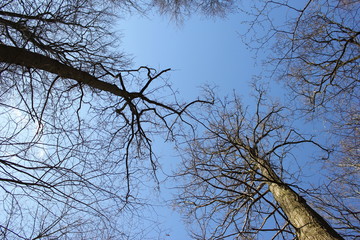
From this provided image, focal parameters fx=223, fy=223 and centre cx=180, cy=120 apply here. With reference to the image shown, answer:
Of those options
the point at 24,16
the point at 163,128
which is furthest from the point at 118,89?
the point at 24,16

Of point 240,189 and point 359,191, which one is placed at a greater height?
point 240,189

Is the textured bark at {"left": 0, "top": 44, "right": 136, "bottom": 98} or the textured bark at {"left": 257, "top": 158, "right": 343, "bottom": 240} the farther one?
the textured bark at {"left": 0, "top": 44, "right": 136, "bottom": 98}

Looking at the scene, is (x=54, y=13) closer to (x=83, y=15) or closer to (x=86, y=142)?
(x=83, y=15)

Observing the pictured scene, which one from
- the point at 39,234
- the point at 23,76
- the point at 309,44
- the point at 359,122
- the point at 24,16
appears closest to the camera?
the point at 39,234

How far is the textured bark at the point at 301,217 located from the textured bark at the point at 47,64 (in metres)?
2.34

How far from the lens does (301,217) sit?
2.86 metres

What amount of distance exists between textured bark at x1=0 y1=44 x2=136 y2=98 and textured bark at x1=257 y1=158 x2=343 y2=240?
234cm

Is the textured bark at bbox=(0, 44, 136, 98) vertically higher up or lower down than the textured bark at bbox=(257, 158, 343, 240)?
higher up

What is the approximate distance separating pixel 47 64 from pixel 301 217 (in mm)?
3763

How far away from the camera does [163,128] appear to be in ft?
Answer: 12.5

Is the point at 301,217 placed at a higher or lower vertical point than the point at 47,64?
lower

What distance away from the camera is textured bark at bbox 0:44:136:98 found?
2619 millimetres

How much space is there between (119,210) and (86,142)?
2.93 ft

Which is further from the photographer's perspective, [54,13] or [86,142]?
[54,13]
